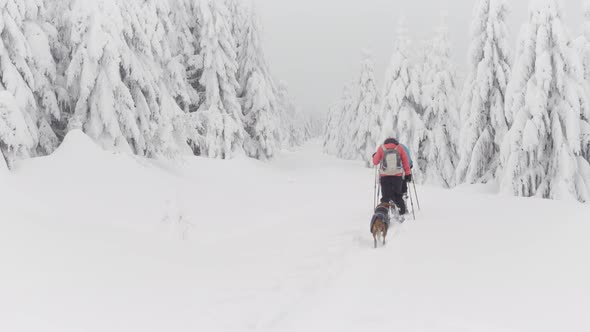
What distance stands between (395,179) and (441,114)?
57.4 feet

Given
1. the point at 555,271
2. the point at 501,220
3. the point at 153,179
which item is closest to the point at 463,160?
the point at 501,220

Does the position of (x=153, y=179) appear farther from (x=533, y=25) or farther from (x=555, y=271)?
(x=533, y=25)

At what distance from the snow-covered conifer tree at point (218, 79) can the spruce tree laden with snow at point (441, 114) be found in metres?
11.4

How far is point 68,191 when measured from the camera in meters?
8.70

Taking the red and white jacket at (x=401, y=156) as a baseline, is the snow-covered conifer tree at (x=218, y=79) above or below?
above

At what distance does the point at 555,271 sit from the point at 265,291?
3.51 metres

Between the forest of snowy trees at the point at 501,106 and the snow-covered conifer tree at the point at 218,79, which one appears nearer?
the forest of snowy trees at the point at 501,106

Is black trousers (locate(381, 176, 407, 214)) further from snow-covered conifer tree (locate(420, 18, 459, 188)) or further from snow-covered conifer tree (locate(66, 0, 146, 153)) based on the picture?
snow-covered conifer tree (locate(420, 18, 459, 188))

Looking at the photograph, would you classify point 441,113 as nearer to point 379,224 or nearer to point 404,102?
point 404,102

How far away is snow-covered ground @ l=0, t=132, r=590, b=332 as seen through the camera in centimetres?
424

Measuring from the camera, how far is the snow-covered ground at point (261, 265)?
4242 millimetres

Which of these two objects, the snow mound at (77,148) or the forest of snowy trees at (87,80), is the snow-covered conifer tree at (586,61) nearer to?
the forest of snowy trees at (87,80)

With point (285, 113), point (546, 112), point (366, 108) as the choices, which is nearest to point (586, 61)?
point (546, 112)

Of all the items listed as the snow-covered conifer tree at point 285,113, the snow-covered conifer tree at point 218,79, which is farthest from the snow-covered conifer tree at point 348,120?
the snow-covered conifer tree at point 218,79
